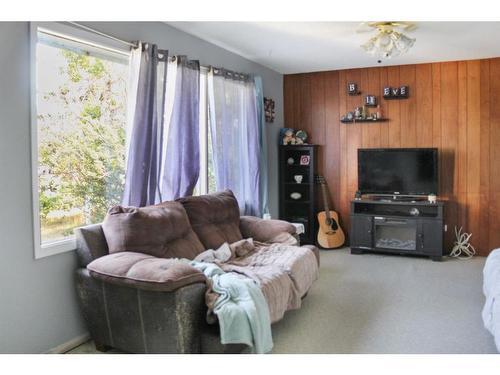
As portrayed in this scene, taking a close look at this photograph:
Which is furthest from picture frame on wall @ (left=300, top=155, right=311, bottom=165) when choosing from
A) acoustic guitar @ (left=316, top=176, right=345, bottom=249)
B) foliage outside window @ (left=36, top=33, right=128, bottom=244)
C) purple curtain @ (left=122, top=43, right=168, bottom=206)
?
foliage outside window @ (left=36, top=33, right=128, bottom=244)

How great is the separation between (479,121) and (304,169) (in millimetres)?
2145

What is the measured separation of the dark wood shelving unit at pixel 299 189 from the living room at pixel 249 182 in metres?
0.03

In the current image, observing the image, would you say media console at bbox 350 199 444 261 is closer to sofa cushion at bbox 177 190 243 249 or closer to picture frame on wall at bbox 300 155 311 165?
picture frame on wall at bbox 300 155 311 165

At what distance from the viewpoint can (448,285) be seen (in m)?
4.16

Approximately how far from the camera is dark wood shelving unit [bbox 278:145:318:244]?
5859 mm

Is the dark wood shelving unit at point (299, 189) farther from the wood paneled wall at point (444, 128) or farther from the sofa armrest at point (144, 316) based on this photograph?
the sofa armrest at point (144, 316)

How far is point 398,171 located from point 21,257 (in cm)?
424

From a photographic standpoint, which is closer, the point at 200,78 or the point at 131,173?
the point at 131,173

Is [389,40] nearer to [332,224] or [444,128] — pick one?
[444,128]

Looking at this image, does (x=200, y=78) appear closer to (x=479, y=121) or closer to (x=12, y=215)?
(x=12, y=215)

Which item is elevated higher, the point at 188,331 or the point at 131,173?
the point at 131,173

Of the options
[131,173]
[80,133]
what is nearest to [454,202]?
[131,173]

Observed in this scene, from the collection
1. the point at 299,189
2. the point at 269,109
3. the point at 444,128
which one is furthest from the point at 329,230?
the point at 444,128

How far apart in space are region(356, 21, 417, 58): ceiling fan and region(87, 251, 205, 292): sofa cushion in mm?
2542
